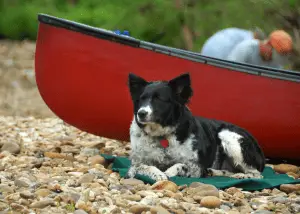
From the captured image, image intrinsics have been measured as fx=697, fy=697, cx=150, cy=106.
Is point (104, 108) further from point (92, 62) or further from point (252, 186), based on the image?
point (252, 186)

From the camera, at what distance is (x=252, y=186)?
4.88m

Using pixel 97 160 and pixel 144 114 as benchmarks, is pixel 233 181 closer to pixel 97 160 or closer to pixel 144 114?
pixel 144 114

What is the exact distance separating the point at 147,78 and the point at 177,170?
1381 millimetres

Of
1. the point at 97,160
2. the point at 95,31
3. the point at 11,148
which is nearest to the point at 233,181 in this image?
the point at 97,160

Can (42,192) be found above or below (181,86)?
below

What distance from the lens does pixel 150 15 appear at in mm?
12898

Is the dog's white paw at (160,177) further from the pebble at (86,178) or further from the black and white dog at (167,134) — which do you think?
the pebble at (86,178)

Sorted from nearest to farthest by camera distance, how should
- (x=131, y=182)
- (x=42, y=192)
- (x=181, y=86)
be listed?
1. (x=42, y=192)
2. (x=131, y=182)
3. (x=181, y=86)

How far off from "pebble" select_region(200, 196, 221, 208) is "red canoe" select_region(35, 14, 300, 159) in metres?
1.99

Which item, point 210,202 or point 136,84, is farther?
point 136,84

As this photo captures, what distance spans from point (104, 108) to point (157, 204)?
2.23 m

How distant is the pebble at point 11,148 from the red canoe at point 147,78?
1.80 ft

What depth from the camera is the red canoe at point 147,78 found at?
6.06 meters

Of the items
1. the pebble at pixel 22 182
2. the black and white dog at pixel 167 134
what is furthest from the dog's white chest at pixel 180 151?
the pebble at pixel 22 182
